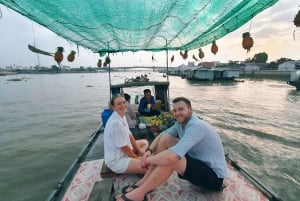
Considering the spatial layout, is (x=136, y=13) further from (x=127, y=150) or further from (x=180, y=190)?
(x=180, y=190)

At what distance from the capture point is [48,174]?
651 cm

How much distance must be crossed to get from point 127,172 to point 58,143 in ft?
23.3

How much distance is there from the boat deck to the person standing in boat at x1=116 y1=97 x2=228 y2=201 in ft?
0.63

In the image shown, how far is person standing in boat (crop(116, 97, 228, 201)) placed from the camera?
2707mm

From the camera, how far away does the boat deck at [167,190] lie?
9.88 feet

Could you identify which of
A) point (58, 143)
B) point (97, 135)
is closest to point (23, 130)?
point (58, 143)

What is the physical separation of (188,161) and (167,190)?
0.73m

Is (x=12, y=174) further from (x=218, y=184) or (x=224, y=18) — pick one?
(x=224, y=18)

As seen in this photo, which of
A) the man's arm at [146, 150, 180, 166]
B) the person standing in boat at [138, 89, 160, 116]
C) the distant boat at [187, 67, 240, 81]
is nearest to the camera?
the man's arm at [146, 150, 180, 166]

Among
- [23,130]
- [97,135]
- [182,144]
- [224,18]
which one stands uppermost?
[224,18]

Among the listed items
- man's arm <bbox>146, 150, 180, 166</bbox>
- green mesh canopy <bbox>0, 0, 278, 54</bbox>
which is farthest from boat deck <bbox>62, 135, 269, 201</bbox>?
green mesh canopy <bbox>0, 0, 278, 54</bbox>

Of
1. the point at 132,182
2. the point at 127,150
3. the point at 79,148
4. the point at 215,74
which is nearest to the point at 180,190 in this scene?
the point at 132,182

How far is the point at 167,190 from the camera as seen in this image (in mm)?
3252

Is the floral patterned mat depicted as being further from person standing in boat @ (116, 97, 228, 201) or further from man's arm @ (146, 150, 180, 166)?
man's arm @ (146, 150, 180, 166)
